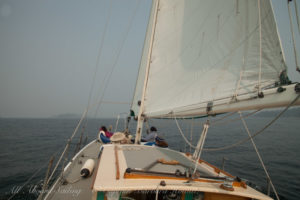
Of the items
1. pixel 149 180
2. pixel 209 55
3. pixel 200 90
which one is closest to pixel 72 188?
pixel 149 180

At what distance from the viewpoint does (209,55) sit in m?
3.89

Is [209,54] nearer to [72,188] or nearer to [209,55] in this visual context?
[209,55]

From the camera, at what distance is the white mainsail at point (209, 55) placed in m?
2.71

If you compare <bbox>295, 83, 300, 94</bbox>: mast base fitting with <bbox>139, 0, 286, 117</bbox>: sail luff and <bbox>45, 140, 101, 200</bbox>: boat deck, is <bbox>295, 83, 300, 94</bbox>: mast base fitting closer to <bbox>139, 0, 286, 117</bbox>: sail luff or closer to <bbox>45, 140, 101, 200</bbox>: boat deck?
<bbox>139, 0, 286, 117</bbox>: sail luff

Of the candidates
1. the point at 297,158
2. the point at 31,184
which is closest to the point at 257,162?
the point at 297,158

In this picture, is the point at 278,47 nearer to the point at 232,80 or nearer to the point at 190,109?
the point at 232,80

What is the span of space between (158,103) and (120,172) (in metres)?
3.36

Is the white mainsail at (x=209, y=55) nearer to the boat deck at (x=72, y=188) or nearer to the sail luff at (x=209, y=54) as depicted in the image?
the sail luff at (x=209, y=54)

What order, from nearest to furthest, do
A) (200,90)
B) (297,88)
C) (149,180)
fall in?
(297,88) → (149,180) → (200,90)

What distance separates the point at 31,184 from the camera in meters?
8.34

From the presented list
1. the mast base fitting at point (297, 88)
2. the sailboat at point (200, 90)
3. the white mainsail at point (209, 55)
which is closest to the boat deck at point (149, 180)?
the sailboat at point (200, 90)

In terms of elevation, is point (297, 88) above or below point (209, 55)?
below

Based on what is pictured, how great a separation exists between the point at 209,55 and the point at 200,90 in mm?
925

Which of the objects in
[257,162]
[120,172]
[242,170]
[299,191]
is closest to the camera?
[120,172]
